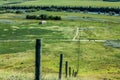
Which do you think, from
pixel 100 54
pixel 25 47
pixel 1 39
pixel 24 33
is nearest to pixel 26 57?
pixel 25 47

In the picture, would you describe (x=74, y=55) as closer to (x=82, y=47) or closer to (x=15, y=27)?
(x=82, y=47)

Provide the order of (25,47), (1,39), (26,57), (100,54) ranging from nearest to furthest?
(26,57)
(100,54)
(25,47)
(1,39)

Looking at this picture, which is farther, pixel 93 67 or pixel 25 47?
pixel 25 47

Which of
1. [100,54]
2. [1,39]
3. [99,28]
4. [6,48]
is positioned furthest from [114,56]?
[99,28]

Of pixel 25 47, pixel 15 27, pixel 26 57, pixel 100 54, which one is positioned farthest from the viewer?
pixel 15 27

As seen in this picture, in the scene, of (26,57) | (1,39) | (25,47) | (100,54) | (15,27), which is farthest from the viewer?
(15,27)

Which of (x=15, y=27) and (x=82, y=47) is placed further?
(x=15, y=27)

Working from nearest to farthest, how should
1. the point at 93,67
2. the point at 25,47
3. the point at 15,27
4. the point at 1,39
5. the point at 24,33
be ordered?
1. the point at 93,67
2. the point at 25,47
3. the point at 1,39
4. the point at 24,33
5. the point at 15,27

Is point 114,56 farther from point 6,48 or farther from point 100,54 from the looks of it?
point 6,48
